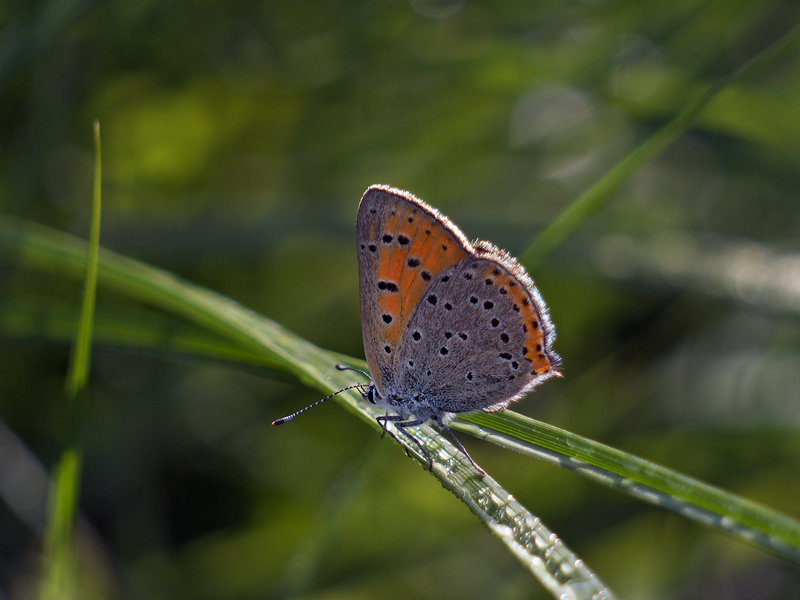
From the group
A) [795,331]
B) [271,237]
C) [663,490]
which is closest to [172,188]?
[271,237]

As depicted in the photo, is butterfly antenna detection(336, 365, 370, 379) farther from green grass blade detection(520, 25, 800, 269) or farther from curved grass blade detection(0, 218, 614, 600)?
green grass blade detection(520, 25, 800, 269)

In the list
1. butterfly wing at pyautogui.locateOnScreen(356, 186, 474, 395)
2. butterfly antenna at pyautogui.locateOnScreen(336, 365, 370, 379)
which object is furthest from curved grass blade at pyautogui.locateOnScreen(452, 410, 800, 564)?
butterfly wing at pyautogui.locateOnScreen(356, 186, 474, 395)

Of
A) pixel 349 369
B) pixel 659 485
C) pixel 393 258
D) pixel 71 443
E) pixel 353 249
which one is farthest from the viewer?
pixel 353 249

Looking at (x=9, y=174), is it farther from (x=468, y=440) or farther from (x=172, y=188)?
(x=468, y=440)

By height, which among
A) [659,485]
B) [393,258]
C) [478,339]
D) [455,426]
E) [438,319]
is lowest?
[659,485]

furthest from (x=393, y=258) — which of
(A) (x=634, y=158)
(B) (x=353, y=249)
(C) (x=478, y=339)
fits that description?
(B) (x=353, y=249)

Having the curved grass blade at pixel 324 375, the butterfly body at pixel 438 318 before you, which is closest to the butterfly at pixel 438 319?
the butterfly body at pixel 438 318

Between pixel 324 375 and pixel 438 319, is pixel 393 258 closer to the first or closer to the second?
pixel 438 319
